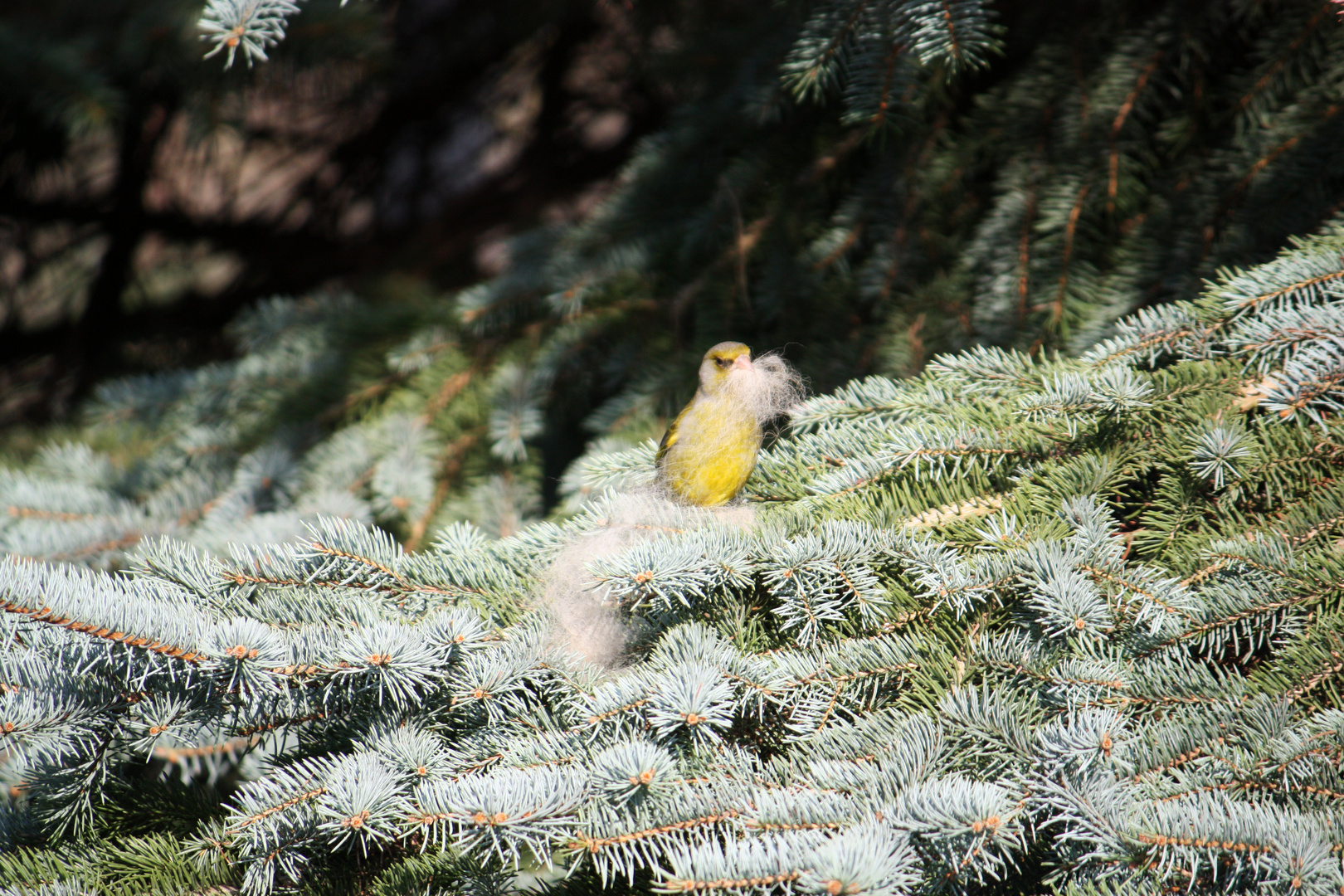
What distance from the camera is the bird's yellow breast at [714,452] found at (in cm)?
166

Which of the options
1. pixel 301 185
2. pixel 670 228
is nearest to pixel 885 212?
pixel 670 228

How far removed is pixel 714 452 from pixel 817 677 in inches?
24.2

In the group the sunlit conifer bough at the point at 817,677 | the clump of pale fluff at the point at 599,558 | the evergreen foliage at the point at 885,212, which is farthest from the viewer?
the evergreen foliage at the point at 885,212

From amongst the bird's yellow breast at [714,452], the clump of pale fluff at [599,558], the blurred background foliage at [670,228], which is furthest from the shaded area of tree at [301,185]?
the clump of pale fluff at [599,558]

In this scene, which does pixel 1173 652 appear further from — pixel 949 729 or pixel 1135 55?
pixel 1135 55

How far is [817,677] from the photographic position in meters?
1.15

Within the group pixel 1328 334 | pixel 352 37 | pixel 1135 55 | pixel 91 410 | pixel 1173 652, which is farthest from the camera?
pixel 91 410

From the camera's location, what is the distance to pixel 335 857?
1162mm

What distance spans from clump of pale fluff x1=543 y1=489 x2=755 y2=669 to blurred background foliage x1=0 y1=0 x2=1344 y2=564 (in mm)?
441

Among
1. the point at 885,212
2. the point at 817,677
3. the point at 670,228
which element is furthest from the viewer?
the point at 670,228

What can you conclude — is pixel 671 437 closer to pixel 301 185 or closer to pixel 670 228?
pixel 670 228

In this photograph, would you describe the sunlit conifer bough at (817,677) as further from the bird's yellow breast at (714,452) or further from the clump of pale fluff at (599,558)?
the bird's yellow breast at (714,452)

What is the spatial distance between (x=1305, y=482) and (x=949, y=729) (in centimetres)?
73

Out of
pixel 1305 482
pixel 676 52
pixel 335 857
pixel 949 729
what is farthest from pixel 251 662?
pixel 676 52
